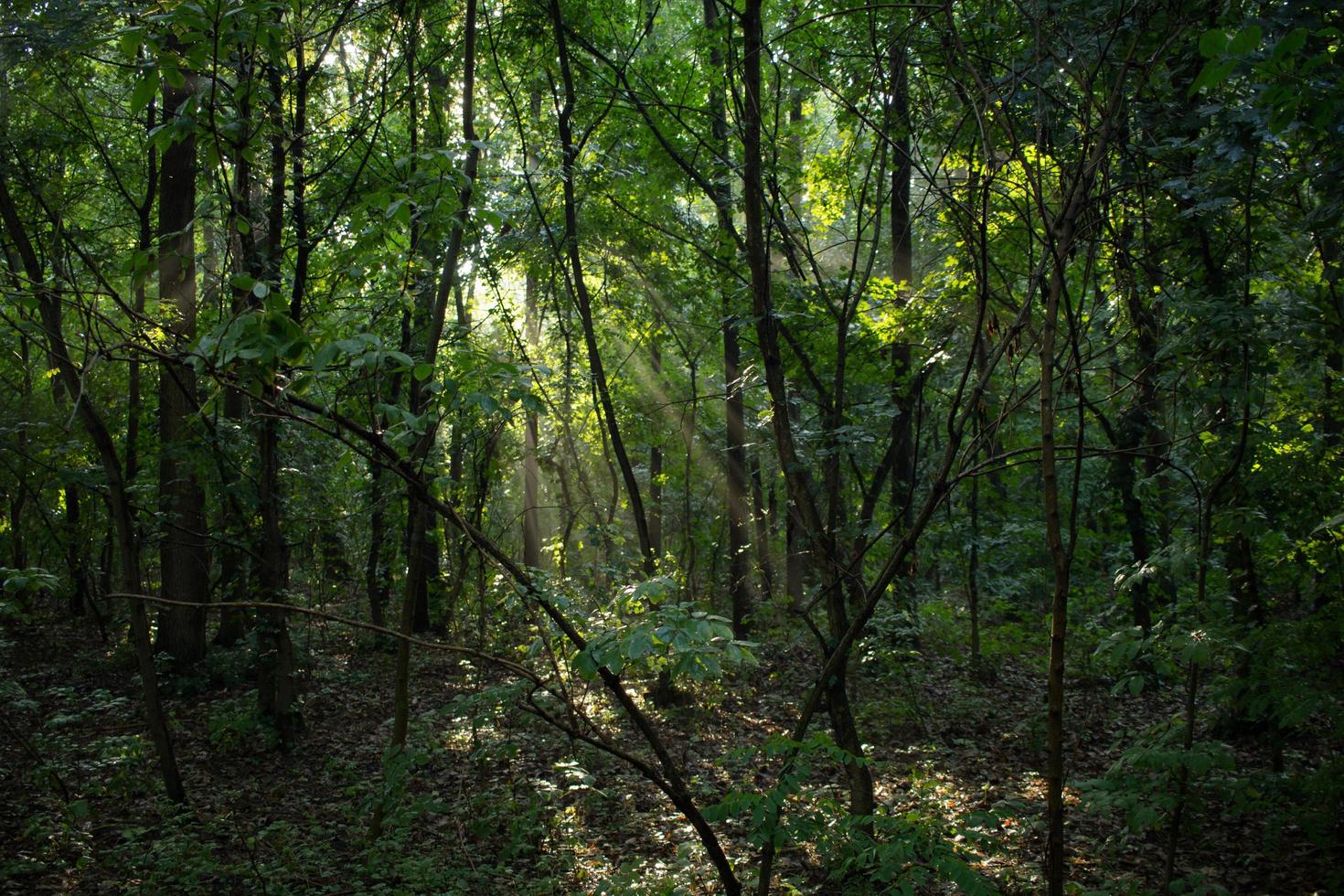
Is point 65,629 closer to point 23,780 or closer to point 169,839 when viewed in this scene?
point 23,780

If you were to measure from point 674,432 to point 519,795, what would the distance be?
23.4 feet

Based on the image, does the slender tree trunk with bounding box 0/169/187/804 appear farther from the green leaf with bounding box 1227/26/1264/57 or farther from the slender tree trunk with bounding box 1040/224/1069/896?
the green leaf with bounding box 1227/26/1264/57

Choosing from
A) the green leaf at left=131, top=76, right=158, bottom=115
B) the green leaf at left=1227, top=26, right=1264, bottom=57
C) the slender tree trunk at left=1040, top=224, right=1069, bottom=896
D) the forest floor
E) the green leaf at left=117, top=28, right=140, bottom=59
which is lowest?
the forest floor

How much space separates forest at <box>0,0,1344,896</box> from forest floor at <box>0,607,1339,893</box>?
0.19ft

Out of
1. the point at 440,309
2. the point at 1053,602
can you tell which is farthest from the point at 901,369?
the point at 1053,602

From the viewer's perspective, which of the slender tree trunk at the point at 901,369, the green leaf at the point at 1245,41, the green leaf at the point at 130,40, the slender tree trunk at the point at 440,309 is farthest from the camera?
the slender tree trunk at the point at 901,369

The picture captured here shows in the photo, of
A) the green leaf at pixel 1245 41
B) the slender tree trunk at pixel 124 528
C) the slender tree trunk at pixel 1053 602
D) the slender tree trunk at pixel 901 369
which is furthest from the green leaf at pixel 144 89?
the slender tree trunk at pixel 901 369

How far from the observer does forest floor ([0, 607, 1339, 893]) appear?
199 inches

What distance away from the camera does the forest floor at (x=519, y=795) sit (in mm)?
5043

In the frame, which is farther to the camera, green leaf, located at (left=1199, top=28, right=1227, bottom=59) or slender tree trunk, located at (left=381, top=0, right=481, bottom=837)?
slender tree trunk, located at (left=381, top=0, right=481, bottom=837)

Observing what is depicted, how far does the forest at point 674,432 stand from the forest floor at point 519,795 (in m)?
0.06

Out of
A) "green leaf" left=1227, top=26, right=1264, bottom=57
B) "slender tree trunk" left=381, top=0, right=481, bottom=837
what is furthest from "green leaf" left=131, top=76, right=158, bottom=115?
"green leaf" left=1227, top=26, right=1264, bottom=57

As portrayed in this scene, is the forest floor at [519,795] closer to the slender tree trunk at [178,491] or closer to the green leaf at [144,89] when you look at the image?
the slender tree trunk at [178,491]

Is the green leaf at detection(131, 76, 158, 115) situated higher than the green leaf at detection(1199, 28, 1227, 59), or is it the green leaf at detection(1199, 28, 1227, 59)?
the green leaf at detection(131, 76, 158, 115)
